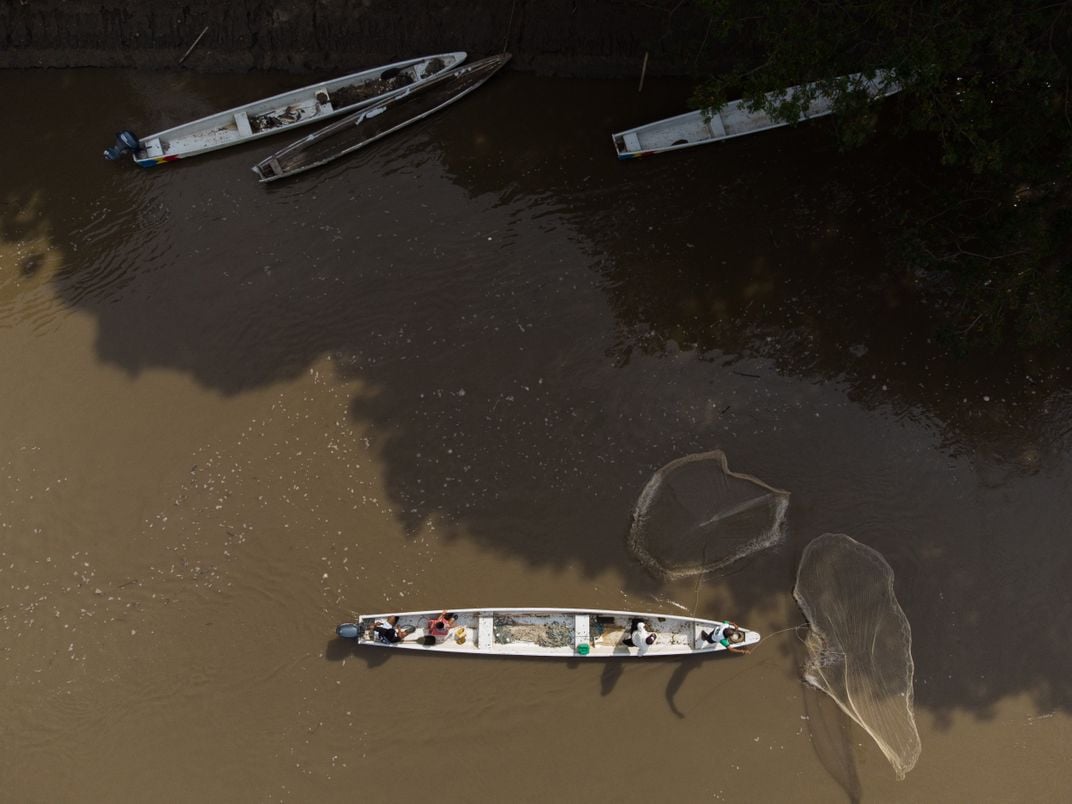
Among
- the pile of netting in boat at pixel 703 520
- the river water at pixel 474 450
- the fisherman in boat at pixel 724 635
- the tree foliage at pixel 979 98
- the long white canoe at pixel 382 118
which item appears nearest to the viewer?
the tree foliage at pixel 979 98

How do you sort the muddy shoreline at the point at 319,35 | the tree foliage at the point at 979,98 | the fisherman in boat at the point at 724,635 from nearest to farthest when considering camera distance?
the tree foliage at the point at 979,98 < the fisherman in boat at the point at 724,635 < the muddy shoreline at the point at 319,35

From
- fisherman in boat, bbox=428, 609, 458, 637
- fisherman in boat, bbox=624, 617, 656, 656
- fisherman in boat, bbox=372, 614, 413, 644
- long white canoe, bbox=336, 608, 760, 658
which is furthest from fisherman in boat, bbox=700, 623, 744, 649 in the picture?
fisherman in boat, bbox=372, 614, 413, 644

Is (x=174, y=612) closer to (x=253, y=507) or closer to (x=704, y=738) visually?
(x=253, y=507)

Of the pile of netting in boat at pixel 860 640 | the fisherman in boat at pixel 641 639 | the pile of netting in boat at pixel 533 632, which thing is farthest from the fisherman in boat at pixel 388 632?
the pile of netting in boat at pixel 860 640

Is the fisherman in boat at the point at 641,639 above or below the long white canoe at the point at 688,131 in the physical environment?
below

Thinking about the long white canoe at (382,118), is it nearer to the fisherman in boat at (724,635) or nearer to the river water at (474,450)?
the river water at (474,450)

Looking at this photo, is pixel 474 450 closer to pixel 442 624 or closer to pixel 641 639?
pixel 442 624

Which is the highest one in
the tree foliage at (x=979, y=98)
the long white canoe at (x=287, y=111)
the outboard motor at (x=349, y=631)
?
the long white canoe at (x=287, y=111)
